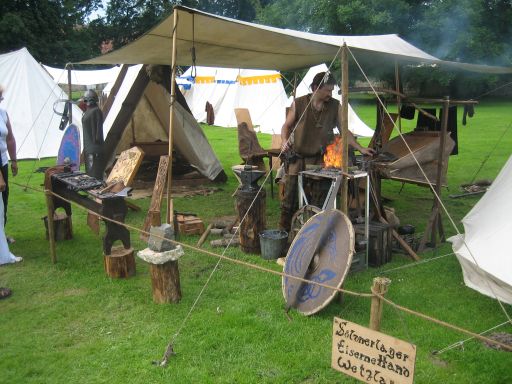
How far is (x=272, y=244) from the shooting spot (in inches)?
188

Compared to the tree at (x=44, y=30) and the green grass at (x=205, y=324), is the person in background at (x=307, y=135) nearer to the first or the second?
the green grass at (x=205, y=324)

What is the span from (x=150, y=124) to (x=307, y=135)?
16.2 feet

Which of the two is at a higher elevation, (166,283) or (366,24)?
(366,24)

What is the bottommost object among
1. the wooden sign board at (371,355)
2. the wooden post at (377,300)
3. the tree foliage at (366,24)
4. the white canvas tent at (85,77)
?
the wooden sign board at (371,355)

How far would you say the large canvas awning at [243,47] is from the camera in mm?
4262

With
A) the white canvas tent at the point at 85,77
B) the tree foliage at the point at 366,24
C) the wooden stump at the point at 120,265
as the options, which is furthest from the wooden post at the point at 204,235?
the tree foliage at the point at 366,24

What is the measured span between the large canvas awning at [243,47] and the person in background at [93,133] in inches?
41.4

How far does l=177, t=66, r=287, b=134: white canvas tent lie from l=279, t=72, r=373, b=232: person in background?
388 inches

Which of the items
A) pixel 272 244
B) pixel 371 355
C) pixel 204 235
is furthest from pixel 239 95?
pixel 371 355

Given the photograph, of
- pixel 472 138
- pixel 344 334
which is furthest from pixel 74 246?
pixel 472 138

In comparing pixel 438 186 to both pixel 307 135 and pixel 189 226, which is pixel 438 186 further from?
pixel 189 226

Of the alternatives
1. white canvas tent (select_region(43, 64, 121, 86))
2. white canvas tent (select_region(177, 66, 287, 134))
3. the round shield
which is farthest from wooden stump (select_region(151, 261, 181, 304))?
white canvas tent (select_region(43, 64, 121, 86))

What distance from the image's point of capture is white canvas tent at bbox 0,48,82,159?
11.0 metres

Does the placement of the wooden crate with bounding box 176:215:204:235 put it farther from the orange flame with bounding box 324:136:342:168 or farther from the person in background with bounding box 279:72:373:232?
the orange flame with bounding box 324:136:342:168
